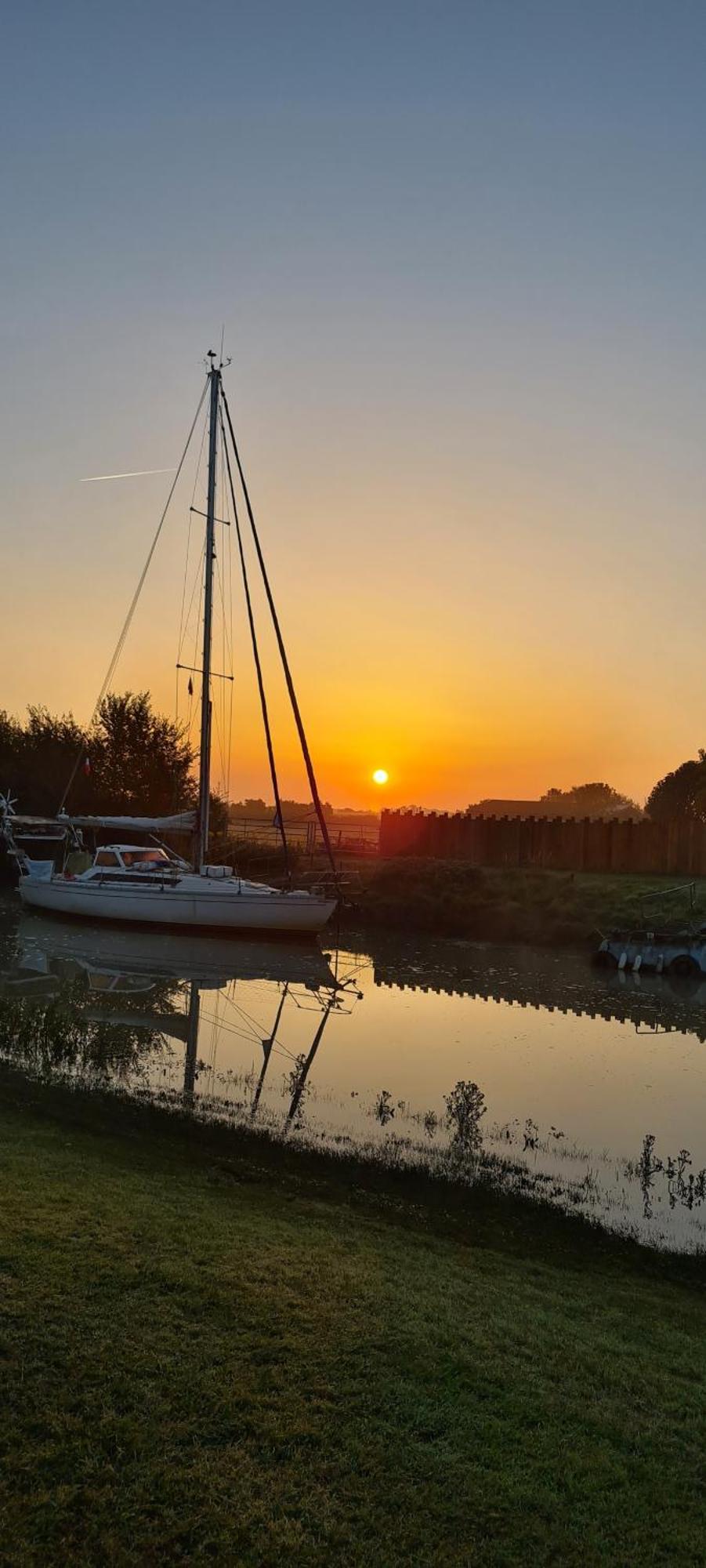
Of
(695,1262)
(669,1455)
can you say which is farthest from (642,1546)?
(695,1262)

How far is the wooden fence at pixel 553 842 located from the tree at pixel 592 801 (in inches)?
3135

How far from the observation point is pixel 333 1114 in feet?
43.9

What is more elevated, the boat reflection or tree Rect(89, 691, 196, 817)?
tree Rect(89, 691, 196, 817)

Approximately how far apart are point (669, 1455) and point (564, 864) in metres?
41.7

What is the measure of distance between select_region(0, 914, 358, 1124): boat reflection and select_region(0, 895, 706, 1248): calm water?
8 cm

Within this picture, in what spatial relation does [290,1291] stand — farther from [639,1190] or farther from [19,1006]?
[19,1006]

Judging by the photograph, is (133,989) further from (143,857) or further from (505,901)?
(505,901)

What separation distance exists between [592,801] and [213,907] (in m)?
132

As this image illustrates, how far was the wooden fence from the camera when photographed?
43125 mm

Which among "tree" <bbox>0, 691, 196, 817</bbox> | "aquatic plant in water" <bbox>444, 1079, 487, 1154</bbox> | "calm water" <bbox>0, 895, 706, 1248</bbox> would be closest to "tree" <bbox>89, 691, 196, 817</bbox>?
"tree" <bbox>0, 691, 196, 817</bbox>

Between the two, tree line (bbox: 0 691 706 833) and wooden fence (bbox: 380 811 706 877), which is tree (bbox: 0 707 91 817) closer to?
tree line (bbox: 0 691 706 833)

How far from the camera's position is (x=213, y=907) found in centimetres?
3391

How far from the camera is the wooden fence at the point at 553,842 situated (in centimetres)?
4312

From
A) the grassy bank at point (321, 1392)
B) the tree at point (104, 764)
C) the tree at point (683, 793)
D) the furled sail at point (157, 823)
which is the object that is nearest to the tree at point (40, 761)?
the tree at point (104, 764)
